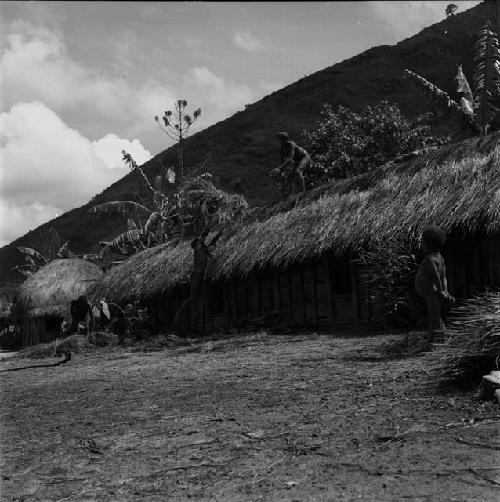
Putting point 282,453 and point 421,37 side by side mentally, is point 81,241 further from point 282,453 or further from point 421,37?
point 282,453

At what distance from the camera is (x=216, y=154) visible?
1991 inches

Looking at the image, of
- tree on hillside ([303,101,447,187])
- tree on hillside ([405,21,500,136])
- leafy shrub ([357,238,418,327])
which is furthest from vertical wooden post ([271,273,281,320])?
tree on hillside ([303,101,447,187])

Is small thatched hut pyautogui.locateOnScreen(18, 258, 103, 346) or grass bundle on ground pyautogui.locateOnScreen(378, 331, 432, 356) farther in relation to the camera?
small thatched hut pyautogui.locateOnScreen(18, 258, 103, 346)

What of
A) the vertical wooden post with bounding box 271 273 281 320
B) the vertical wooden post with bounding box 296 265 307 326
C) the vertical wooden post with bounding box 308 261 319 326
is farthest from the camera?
the vertical wooden post with bounding box 271 273 281 320

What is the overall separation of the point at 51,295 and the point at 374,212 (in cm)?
1349

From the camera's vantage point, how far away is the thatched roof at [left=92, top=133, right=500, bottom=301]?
1010cm

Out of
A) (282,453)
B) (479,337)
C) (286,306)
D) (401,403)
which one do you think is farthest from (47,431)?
(286,306)

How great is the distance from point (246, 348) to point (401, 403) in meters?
5.31

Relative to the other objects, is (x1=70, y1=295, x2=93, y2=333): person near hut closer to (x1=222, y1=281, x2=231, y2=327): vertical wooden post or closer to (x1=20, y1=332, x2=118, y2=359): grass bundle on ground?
(x1=20, y1=332, x2=118, y2=359): grass bundle on ground

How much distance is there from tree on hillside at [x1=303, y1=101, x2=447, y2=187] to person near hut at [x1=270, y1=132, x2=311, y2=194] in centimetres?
583

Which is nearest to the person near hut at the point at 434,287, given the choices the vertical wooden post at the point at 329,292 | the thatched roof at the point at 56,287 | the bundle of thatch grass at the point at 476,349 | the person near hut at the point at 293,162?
the bundle of thatch grass at the point at 476,349

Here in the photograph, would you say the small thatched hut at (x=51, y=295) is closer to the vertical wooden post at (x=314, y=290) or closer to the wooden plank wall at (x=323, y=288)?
the wooden plank wall at (x=323, y=288)

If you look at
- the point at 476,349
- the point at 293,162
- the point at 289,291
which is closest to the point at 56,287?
the point at 293,162

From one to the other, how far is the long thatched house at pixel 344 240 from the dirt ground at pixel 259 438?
4.02 metres
